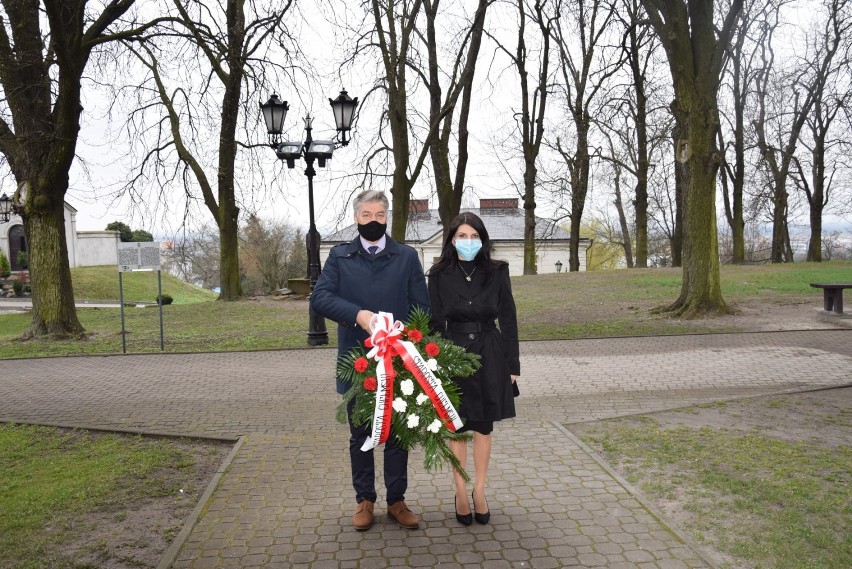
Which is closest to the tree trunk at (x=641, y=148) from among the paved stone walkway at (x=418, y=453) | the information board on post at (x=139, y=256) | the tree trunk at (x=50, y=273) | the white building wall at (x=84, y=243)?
the paved stone walkway at (x=418, y=453)

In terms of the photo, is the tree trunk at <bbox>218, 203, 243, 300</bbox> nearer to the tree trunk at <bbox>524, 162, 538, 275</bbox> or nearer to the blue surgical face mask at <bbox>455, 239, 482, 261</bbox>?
the tree trunk at <bbox>524, 162, 538, 275</bbox>

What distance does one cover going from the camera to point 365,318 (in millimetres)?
4176

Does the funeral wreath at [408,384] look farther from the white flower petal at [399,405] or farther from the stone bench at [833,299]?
the stone bench at [833,299]

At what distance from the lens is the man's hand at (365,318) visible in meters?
4.14

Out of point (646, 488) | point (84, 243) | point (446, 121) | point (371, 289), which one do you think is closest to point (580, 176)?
point (446, 121)

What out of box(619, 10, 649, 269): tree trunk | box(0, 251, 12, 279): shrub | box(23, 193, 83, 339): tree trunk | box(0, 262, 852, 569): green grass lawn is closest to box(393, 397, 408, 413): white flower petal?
box(0, 262, 852, 569): green grass lawn

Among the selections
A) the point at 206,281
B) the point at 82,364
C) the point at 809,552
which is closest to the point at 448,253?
the point at 809,552

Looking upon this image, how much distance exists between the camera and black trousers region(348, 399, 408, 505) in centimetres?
457

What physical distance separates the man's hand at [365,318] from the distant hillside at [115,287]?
34.8 m

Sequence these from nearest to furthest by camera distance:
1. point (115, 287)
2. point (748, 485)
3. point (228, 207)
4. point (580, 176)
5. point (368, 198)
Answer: point (368, 198) → point (748, 485) → point (228, 207) → point (580, 176) → point (115, 287)

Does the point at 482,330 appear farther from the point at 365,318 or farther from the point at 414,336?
the point at 365,318

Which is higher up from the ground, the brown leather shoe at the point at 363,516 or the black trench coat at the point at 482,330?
the black trench coat at the point at 482,330

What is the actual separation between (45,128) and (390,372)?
12967mm

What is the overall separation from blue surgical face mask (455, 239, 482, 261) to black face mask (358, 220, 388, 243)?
1.55 feet
